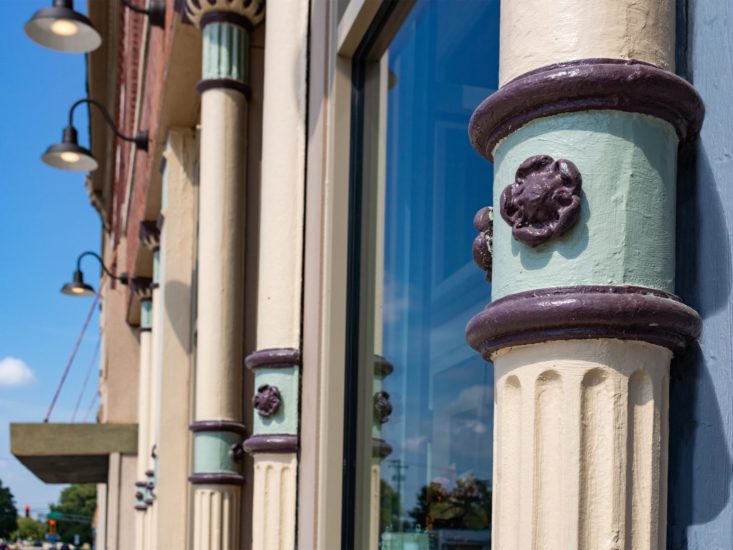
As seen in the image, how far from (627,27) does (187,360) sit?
7436 mm

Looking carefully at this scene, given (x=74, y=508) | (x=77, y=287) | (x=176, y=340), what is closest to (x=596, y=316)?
(x=176, y=340)

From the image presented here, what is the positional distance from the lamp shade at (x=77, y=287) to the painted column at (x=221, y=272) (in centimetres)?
1168

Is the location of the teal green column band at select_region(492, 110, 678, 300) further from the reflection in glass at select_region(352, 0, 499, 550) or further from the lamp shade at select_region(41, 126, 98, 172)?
the lamp shade at select_region(41, 126, 98, 172)

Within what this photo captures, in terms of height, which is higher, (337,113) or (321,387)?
(337,113)

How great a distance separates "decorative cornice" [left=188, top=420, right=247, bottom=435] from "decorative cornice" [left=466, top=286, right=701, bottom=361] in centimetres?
441

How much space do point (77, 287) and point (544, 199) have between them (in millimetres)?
16542

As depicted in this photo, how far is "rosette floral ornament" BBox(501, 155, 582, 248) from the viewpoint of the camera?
5.07 ft

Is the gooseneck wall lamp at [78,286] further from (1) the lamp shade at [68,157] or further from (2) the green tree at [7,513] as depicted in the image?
(2) the green tree at [7,513]

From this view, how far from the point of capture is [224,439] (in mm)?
5828

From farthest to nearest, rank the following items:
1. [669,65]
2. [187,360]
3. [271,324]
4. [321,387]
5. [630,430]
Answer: [187,360] → [271,324] → [321,387] → [669,65] → [630,430]

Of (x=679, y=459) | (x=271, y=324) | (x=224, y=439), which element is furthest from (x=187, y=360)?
(x=679, y=459)

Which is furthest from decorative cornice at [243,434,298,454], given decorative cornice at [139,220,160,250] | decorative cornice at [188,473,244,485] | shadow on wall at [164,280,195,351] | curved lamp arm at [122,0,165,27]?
decorative cornice at [139,220,160,250]

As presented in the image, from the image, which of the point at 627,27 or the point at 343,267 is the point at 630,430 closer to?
the point at 627,27

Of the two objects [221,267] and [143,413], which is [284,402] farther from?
[143,413]
